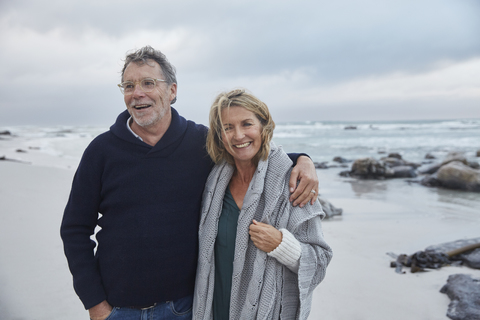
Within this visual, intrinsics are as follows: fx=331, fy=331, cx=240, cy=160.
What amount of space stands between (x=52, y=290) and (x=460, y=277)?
530cm

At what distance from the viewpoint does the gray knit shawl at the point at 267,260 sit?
2.22 m

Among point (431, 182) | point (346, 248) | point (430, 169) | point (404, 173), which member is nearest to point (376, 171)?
point (404, 173)

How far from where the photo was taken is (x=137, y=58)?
247cm

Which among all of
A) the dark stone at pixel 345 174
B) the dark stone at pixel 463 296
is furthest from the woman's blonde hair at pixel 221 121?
the dark stone at pixel 345 174

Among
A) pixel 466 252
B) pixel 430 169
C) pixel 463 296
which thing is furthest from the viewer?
pixel 430 169

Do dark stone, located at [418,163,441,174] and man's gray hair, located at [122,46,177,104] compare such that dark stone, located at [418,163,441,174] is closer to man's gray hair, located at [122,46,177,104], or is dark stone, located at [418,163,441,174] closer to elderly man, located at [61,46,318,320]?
elderly man, located at [61,46,318,320]

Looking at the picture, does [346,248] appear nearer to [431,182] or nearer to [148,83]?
[148,83]

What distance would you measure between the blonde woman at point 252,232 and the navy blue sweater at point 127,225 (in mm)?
217

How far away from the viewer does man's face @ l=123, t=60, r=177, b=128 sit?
96.3 inches

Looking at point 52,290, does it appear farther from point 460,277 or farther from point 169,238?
point 460,277

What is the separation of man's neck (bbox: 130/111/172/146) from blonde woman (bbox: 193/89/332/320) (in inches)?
14.5

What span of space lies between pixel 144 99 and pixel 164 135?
0.99ft

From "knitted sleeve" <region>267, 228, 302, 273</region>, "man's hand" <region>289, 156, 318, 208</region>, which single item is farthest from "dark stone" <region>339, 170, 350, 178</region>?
"knitted sleeve" <region>267, 228, 302, 273</region>

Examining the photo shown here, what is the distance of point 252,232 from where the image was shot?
7.38 ft
